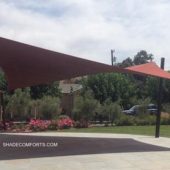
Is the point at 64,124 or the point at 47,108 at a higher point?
the point at 47,108

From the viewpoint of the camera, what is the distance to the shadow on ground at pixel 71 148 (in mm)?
13617

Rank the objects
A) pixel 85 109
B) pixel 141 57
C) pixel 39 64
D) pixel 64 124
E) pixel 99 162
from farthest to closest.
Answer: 1. pixel 141 57
2. pixel 85 109
3. pixel 64 124
4. pixel 39 64
5. pixel 99 162

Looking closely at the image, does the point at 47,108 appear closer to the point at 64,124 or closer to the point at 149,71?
the point at 64,124

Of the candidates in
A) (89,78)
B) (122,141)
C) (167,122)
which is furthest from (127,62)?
(122,141)

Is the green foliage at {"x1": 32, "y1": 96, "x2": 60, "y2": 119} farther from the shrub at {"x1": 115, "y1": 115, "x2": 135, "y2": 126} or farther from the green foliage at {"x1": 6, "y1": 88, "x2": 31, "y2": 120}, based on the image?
the shrub at {"x1": 115, "y1": 115, "x2": 135, "y2": 126}

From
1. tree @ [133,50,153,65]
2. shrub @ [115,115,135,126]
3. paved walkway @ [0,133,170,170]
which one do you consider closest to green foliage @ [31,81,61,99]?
shrub @ [115,115,135,126]

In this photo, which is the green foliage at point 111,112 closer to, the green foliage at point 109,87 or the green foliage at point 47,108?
the green foliage at point 47,108

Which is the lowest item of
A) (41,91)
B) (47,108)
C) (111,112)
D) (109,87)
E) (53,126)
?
(53,126)

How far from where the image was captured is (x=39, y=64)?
53.1 ft

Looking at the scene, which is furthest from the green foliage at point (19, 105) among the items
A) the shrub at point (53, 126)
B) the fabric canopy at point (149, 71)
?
the fabric canopy at point (149, 71)

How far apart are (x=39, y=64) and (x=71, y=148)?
10.0 ft

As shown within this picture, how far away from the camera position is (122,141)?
1762cm

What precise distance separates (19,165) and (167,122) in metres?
21.1

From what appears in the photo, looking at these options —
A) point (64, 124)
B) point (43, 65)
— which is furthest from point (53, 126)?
point (43, 65)
